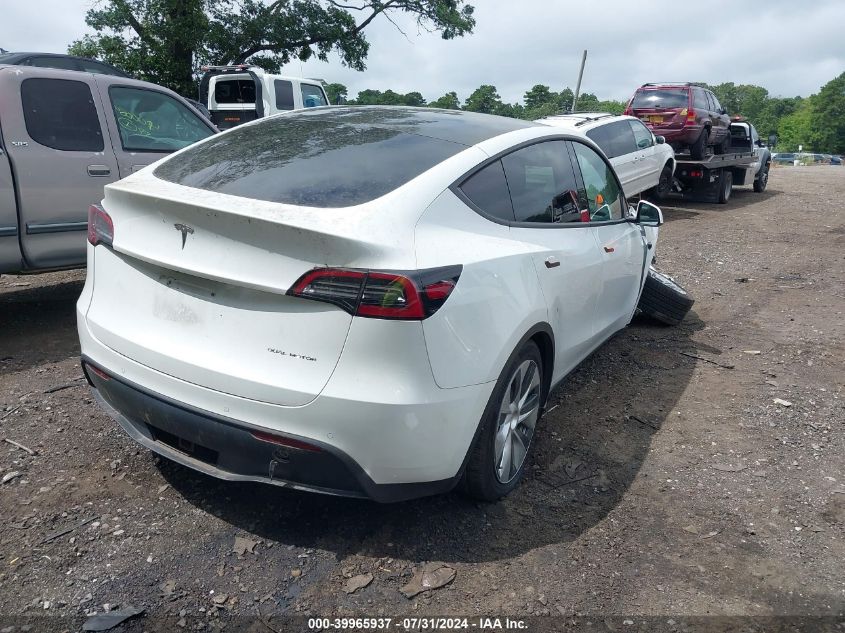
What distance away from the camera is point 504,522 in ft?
9.84

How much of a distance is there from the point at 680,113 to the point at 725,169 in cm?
194

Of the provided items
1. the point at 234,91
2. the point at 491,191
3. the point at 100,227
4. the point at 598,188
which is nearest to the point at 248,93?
the point at 234,91

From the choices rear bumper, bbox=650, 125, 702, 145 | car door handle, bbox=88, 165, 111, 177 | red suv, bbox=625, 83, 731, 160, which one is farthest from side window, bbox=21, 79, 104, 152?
red suv, bbox=625, 83, 731, 160

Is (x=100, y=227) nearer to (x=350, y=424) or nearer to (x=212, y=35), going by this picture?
(x=350, y=424)

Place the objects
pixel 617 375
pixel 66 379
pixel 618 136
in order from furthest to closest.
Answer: pixel 618 136, pixel 617 375, pixel 66 379

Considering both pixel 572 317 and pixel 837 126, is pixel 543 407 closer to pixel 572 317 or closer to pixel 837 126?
pixel 572 317

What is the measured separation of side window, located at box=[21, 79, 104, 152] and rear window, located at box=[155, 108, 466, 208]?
2.28 metres

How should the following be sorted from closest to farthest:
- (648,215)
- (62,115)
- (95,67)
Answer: (648,215)
(62,115)
(95,67)

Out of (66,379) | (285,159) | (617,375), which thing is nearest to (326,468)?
(285,159)

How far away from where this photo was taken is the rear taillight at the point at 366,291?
7.59 ft

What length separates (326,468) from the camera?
7.96 feet

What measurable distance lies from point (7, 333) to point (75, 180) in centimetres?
126

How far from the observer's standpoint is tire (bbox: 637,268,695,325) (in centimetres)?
572

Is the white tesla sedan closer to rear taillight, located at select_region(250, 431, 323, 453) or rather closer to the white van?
rear taillight, located at select_region(250, 431, 323, 453)
